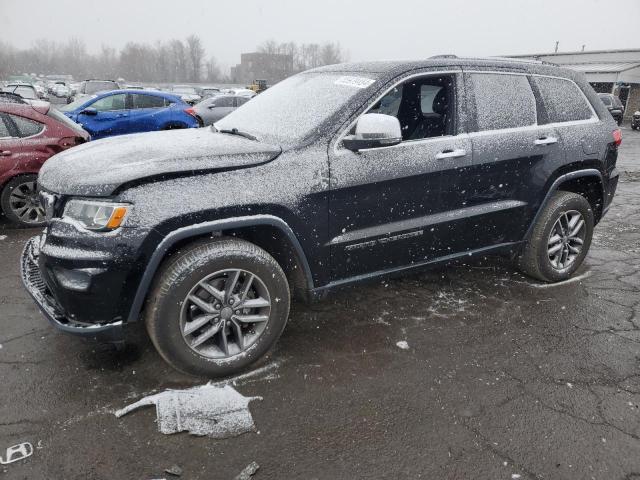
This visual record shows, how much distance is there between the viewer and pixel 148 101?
36.7 ft

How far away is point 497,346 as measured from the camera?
3.28 m

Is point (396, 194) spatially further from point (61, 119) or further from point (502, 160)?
point (61, 119)

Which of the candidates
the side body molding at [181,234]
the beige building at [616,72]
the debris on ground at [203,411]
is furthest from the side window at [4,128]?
the beige building at [616,72]

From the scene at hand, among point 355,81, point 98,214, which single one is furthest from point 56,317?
point 355,81

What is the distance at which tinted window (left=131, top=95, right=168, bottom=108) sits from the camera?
1112cm

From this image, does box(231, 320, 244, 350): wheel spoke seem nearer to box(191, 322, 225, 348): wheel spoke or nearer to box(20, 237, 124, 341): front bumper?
box(191, 322, 225, 348): wheel spoke

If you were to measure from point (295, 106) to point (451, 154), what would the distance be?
1.16 metres

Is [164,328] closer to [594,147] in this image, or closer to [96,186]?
[96,186]

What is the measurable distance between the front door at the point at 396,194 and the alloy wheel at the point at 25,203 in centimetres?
429

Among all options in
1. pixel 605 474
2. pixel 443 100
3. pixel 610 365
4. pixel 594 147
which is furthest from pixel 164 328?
pixel 594 147

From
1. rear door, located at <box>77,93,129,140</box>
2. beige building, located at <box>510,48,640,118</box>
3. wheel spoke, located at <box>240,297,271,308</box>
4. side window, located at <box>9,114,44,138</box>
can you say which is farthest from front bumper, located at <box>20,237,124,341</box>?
beige building, located at <box>510,48,640,118</box>

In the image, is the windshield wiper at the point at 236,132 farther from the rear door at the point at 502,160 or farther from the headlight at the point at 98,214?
the rear door at the point at 502,160

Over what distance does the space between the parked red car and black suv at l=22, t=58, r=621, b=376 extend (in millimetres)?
2941

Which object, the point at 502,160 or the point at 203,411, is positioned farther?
the point at 502,160
